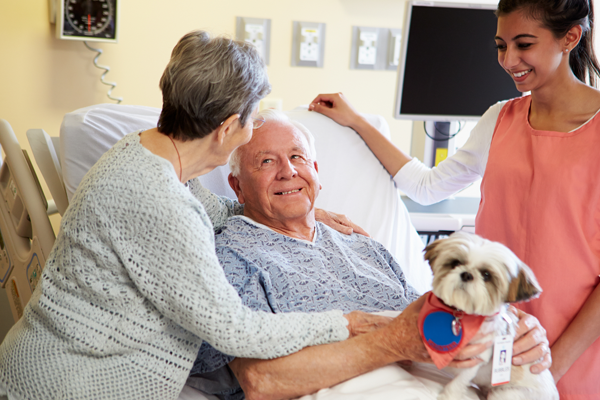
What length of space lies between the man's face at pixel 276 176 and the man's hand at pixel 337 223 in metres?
0.17

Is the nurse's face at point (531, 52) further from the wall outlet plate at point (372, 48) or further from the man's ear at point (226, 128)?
the wall outlet plate at point (372, 48)

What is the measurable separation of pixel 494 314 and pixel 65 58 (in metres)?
2.24

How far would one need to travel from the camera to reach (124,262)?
1.02m

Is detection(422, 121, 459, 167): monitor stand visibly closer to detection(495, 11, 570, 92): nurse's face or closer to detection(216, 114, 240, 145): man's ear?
detection(495, 11, 570, 92): nurse's face

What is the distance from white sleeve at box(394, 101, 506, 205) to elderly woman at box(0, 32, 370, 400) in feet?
2.85

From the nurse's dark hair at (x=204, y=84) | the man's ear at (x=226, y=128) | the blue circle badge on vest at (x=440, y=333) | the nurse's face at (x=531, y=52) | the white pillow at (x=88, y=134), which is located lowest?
the blue circle badge on vest at (x=440, y=333)

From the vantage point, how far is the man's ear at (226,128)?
113cm

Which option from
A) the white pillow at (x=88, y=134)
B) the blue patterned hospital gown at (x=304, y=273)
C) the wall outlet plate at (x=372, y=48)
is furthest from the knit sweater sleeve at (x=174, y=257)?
the wall outlet plate at (x=372, y=48)

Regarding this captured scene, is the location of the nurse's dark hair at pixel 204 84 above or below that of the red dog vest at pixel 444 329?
above

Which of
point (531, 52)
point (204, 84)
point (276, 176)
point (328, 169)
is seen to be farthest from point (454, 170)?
point (204, 84)

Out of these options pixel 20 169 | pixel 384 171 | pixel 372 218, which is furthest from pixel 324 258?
pixel 20 169

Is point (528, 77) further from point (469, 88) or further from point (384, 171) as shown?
point (469, 88)

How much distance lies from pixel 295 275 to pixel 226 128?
465 millimetres

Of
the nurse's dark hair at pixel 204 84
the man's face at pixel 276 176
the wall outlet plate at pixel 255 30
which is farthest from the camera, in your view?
the wall outlet plate at pixel 255 30
